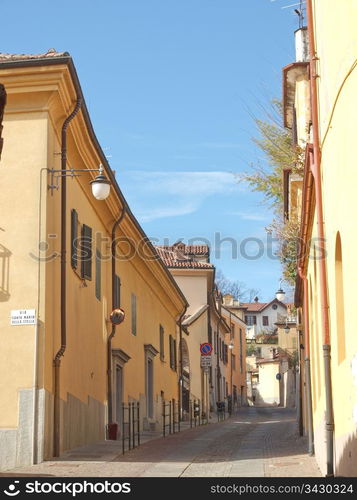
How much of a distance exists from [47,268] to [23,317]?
1.00m

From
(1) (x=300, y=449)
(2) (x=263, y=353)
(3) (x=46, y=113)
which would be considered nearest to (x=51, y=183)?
(3) (x=46, y=113)

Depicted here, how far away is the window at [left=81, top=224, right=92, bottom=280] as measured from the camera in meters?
18.6

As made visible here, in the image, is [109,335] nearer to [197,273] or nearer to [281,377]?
[197,273]

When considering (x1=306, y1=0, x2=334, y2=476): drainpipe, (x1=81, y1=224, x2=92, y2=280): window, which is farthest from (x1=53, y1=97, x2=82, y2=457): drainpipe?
(x1=306, y1=0, x2=334, y2=476): drainpipe

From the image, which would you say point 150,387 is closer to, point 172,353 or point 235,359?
point 172,353

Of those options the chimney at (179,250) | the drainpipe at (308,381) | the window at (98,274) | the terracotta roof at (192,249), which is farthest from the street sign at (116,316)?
the terracotta roof at (192,249)

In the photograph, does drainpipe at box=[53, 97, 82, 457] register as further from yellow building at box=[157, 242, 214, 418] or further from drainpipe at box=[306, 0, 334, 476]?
yellow building at box=[157, 242, 214, 418]

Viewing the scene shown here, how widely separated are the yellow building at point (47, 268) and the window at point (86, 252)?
28mm

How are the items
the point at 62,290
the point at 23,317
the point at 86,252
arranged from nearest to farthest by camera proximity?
the point at 23,317 < the point at 62,290 < the point at 86,252

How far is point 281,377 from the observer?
76.9 m

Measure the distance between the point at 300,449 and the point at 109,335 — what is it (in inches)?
249

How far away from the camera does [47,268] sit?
15.0 metres

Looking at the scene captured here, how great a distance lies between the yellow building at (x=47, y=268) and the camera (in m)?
14.5

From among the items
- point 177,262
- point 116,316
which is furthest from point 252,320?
point 116,316
